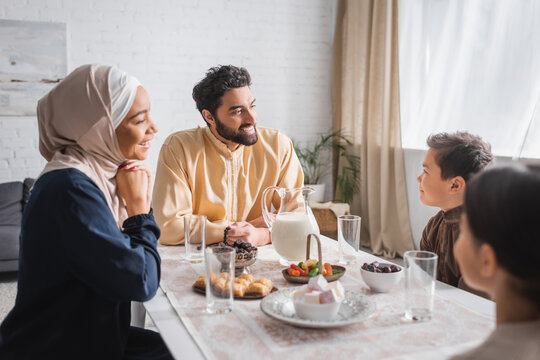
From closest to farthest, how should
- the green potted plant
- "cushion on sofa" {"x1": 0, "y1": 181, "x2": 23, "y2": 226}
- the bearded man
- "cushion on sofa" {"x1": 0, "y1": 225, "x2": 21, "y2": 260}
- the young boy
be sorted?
the young boy → the bearded man → "cushion on sofa" {"x1": 0, "y1": 225, "x2": 21, "y2": 260} → "cushion on sofa" {"x1": 0, "y1": 181, "x2": 23, "y2": 226} → the green potted plant

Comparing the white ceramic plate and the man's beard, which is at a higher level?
the man's beard

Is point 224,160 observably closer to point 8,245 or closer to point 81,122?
point 81,122

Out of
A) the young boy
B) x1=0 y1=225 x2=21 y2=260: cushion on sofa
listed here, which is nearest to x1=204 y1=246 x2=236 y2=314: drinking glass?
the young boy

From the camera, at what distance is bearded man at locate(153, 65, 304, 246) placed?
81.7 inches

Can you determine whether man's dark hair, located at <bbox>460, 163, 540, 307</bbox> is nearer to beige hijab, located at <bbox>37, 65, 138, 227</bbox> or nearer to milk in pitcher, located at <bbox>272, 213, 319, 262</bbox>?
milk in pitcher, located at <bbox>272, 213, 319, 262</bbox>

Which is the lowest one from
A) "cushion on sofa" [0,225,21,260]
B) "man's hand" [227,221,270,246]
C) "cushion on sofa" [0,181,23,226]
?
"cushion on sofa" [0,225,21,260]

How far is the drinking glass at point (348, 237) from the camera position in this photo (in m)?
1.48

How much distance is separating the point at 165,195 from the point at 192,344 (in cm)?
106

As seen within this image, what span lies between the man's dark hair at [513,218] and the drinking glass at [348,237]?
71 cm

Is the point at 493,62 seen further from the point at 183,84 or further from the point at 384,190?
the point at 183,84

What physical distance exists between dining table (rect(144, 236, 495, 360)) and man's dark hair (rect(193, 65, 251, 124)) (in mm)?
1123

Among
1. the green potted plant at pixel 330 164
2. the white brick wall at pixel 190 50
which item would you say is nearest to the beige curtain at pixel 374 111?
the green potted plant at pixel 330 164

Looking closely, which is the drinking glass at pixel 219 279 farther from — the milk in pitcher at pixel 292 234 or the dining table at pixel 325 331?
the milk in pitcher at pixel 292 234

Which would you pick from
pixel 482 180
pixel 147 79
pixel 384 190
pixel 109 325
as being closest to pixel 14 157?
pixel 147 79
